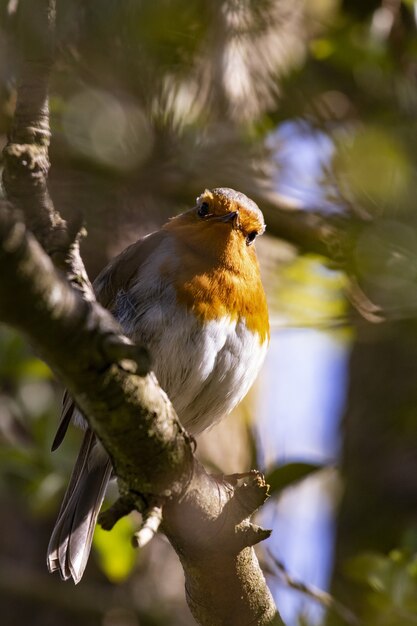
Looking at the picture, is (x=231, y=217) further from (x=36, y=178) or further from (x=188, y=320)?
(x=36, y=178)

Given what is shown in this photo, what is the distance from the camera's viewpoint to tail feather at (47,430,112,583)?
132 inches

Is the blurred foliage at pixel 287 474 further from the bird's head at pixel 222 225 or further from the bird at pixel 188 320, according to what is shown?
the bird's head at pixel 222 225

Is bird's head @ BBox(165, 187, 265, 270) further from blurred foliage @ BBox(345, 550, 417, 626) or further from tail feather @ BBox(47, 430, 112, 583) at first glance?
blurred foliage @ BBox(345, 550, 417, 626)

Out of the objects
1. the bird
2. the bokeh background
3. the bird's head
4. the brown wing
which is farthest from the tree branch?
the bird's head

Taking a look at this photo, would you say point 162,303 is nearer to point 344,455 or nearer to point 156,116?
point 156,116

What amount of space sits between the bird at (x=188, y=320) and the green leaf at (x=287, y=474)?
322mm

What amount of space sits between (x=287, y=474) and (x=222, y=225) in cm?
101

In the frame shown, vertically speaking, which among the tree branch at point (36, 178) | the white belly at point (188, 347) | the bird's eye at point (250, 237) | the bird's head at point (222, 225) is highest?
the tree branch at point (36, 178)

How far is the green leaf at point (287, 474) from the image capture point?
3.52 m

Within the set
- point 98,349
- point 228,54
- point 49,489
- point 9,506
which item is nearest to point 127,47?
point 98,349

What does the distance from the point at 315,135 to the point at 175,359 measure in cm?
95

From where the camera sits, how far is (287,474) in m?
3.54

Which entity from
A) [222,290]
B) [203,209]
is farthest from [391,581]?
[203,209]

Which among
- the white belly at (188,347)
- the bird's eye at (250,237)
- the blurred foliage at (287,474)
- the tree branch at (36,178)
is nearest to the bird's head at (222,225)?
the bird's eye at (250,237)
